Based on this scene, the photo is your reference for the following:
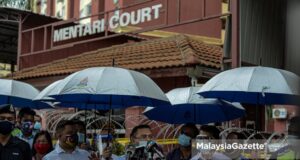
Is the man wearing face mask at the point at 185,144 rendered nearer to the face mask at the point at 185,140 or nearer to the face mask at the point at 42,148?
the face mask at the point at 185,140

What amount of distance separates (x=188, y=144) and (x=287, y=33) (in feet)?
13.8

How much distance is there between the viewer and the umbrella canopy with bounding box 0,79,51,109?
884 centimetres

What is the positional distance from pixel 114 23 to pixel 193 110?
6864 mm

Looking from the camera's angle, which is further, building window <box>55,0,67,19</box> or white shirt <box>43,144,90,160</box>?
building window <box>55,0,67,19</box>

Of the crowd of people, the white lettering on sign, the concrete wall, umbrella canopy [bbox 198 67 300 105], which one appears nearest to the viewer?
the concrete wall

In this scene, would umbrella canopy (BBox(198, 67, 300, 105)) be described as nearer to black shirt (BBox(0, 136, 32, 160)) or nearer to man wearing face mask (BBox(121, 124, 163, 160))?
man wearing face mask (BBox(121, 124, 163, 160))

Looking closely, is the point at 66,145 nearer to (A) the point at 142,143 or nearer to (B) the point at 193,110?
(A) the point at 142,143

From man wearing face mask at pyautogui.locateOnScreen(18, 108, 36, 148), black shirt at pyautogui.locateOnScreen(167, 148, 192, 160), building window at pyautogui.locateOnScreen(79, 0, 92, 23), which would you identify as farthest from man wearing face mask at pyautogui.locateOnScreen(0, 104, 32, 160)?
building window at pyautogui.locateOnScreen(79, 0, 92, 23)

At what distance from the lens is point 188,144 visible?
5.82 m

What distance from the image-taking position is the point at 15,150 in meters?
5.21

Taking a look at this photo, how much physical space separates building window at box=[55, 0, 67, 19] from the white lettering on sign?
8.25 metres

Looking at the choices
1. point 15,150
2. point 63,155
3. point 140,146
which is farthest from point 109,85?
point 63,155

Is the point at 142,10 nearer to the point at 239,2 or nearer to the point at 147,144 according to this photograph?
the point at 239,2

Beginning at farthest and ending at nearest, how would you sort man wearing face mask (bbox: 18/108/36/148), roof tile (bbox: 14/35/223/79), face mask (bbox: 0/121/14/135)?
roof tile (bbox: 14/35/223/79) → man wearing face mask (bbox: 18/108/36/148) → face mask (bbox: 0/121/14/135)
